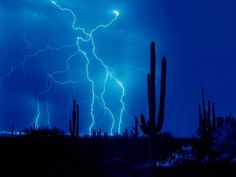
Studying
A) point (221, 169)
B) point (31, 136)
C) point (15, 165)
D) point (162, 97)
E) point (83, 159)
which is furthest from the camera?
point (31, 136)

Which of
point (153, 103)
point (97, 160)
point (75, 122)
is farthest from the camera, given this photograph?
point (75, 122)

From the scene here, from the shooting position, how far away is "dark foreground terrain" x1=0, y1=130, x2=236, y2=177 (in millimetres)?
12438

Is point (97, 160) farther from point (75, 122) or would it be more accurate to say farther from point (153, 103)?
point (153, 103)

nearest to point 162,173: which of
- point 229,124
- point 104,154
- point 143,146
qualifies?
point 229,124

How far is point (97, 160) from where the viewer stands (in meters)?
17.4

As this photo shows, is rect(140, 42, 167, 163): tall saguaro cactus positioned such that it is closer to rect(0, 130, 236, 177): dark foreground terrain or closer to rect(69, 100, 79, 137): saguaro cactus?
rect(0, 130, 236, 177): dark foreground terrain

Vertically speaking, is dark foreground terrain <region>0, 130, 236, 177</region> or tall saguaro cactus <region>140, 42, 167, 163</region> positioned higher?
tall saguaro cactus <region>140, 42, 167, 163</region>

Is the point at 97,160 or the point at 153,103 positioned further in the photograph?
the point at 97,160

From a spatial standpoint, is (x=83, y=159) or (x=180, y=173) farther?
(x=83, y=159)

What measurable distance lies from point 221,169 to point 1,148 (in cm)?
1023

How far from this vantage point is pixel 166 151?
22.1m

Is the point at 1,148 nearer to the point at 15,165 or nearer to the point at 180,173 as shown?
the point at 15,165

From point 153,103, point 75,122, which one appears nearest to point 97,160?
point 75,122

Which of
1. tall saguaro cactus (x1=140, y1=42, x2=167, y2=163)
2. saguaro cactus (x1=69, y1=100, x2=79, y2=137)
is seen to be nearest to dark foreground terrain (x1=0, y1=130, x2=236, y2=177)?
saguaro cactus (x1=69, y1=100, x2=79, y2=137)
